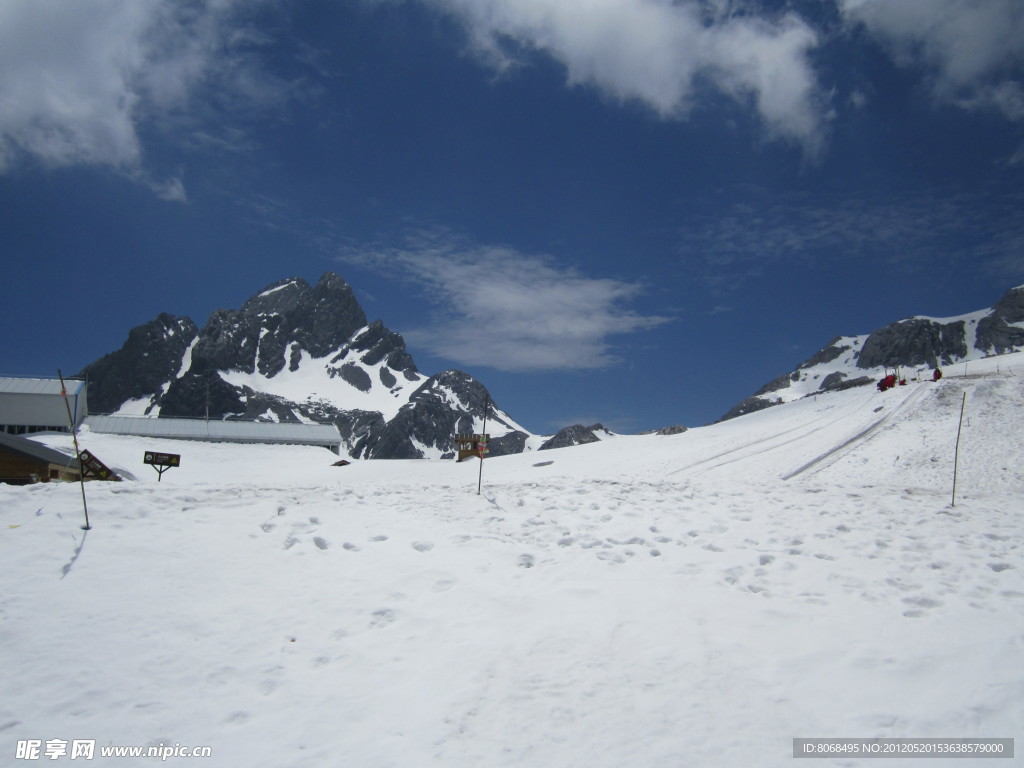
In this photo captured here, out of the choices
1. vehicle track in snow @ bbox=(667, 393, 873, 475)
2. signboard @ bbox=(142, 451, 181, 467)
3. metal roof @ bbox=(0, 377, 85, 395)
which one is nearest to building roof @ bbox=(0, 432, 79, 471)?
signboard @ bbox=(142, 451, 181, 467)

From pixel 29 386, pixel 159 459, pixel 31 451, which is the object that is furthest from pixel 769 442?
pixel 29 386

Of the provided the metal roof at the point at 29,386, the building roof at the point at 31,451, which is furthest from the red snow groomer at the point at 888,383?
the metal roof at the point at 29,386

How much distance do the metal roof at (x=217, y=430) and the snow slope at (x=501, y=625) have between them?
54.6m

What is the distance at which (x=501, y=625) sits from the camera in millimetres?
7859

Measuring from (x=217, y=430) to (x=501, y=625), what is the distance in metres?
68.1

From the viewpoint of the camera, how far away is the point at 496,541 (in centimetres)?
1117

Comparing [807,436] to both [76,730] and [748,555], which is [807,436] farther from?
[76,730]

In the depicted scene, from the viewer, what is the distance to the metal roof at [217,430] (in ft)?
205

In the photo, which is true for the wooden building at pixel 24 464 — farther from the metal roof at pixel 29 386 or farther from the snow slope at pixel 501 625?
the metal roof at pixel 29 386

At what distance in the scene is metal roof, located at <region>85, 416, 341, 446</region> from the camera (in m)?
62.5

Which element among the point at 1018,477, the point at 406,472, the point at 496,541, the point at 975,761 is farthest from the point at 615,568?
the point at 406,472

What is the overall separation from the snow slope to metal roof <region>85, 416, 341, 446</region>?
54.6 m

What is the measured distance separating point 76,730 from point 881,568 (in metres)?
11.2

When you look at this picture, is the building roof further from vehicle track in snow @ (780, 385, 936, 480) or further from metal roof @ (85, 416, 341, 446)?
metal roof @ (85, 416, 341, 446)
